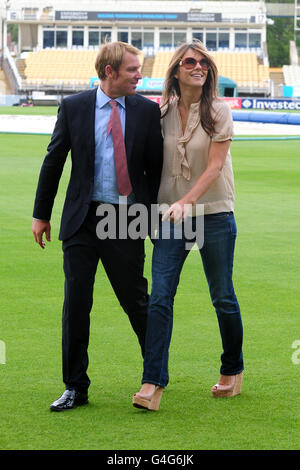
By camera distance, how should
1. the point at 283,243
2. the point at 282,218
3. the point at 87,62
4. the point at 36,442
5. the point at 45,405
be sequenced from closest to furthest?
the point at 36,442, the point at 45,405, the point at 283,243, the point at 282,218, the point at 87,62

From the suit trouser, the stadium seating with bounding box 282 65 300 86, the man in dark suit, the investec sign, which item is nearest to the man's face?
the man in dark suit

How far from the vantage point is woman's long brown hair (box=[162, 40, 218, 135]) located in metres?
4.91

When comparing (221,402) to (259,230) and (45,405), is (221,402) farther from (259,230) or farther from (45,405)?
(259,230)

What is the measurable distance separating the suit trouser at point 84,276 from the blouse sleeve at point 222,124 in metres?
0.72

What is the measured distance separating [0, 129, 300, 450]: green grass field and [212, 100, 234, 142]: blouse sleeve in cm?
143

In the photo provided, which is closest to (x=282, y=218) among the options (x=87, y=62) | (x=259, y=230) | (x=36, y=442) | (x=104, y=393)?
(x=259, y=230)

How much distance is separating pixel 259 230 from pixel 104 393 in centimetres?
695

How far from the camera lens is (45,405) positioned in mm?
4977

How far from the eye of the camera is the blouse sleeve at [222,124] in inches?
193

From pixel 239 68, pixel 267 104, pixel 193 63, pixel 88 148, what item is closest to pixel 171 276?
pixel 88 148

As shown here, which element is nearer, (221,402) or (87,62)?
(221,402)

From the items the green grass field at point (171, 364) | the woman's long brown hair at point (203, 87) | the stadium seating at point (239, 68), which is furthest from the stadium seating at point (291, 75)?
the woman's long brown hair at point (203, 87)

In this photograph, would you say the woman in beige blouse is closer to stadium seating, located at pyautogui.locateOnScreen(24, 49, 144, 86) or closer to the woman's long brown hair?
the woman's long brown hair

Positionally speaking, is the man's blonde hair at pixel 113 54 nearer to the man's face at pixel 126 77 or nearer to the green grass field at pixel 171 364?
the man's face at pixel 126 77
